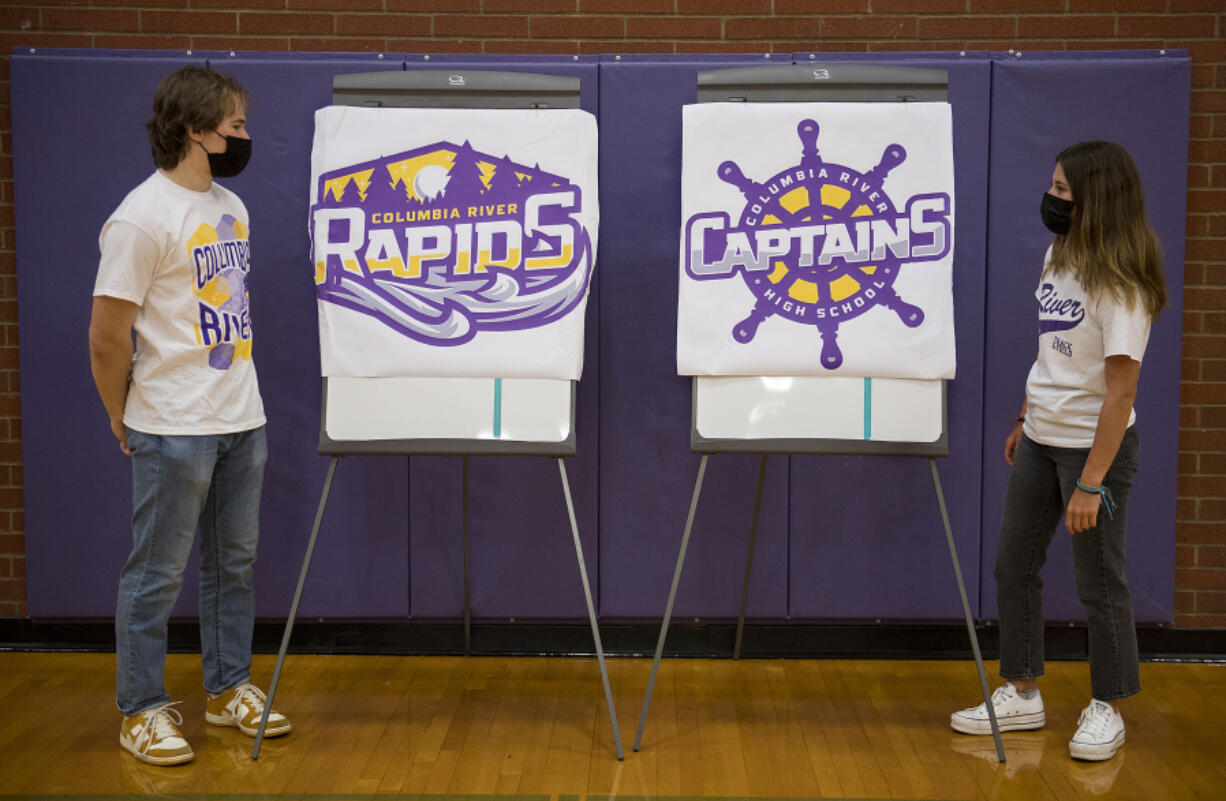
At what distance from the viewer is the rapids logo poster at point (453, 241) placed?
270 cm

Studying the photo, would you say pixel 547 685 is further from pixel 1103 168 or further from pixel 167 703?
pixel 1103 168

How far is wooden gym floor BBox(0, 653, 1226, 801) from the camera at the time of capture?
8.18 feet

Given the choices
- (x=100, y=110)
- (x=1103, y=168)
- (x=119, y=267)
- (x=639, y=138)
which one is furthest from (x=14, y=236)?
(x=1103, y=168)

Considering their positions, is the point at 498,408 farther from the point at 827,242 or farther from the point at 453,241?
the point at 827,242

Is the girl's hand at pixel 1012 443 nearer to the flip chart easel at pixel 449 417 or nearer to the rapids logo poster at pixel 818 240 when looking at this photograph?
the rapids logo poster at pixel 818 240

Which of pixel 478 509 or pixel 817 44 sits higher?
pixel 817 44

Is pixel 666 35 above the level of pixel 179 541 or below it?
above

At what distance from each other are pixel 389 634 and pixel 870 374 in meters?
1.82

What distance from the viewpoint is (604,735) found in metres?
2.79

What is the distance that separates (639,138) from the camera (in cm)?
325

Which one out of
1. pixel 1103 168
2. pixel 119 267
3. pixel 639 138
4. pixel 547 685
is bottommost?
pixel 547 685

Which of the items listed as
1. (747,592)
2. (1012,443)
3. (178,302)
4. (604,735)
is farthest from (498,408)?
(1012,443)

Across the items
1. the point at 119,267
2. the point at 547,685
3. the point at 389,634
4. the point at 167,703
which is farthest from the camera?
the point at 389,634

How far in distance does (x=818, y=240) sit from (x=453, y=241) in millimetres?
944
